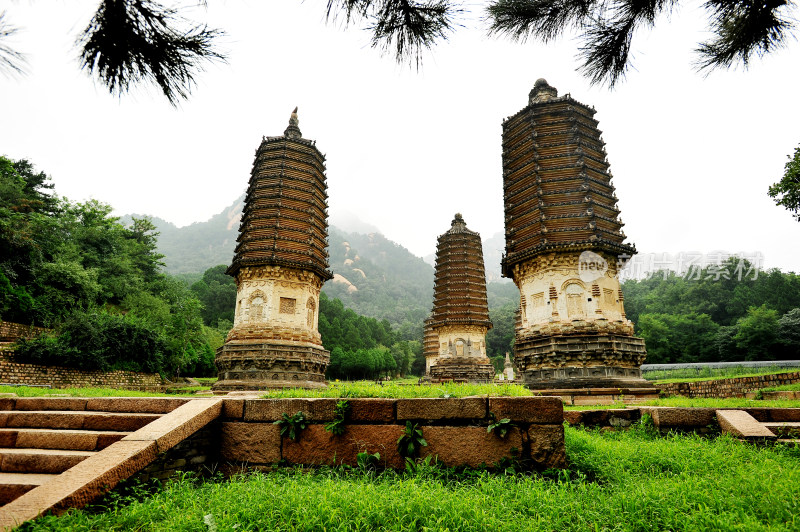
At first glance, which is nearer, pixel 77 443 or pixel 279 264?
pixel 77 443

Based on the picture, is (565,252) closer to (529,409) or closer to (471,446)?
(529,409)

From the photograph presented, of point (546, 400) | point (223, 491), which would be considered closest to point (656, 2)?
point (546, 400)

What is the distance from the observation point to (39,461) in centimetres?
435

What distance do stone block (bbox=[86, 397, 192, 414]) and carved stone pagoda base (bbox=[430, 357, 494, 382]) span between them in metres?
21.5

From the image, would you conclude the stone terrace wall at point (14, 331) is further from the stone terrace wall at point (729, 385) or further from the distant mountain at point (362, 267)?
the distant mountain at point (362, 267)

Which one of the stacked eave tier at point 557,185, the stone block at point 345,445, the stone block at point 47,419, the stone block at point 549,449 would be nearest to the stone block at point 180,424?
the stone block at point 345,445

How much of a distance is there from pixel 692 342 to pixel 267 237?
1610 inches

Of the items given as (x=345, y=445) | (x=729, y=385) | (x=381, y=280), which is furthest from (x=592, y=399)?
(x=381, y=280)

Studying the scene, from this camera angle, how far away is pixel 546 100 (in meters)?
17.7

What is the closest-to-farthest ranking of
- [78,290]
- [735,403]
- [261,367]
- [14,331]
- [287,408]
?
[287,408] < [735,403] < [261,367] < [14,331] < [78,290]

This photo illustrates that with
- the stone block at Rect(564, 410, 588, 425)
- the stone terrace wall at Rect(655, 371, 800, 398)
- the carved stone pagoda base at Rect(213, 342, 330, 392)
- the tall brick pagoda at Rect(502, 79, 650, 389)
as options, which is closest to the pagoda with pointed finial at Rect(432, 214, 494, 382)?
the stone terrace wall at Rect(655, 371, 800, 398)

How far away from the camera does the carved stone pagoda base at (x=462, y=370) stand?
2592 cm

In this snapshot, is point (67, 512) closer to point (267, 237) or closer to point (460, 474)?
point (460, 474)

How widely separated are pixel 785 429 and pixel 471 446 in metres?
4.49
